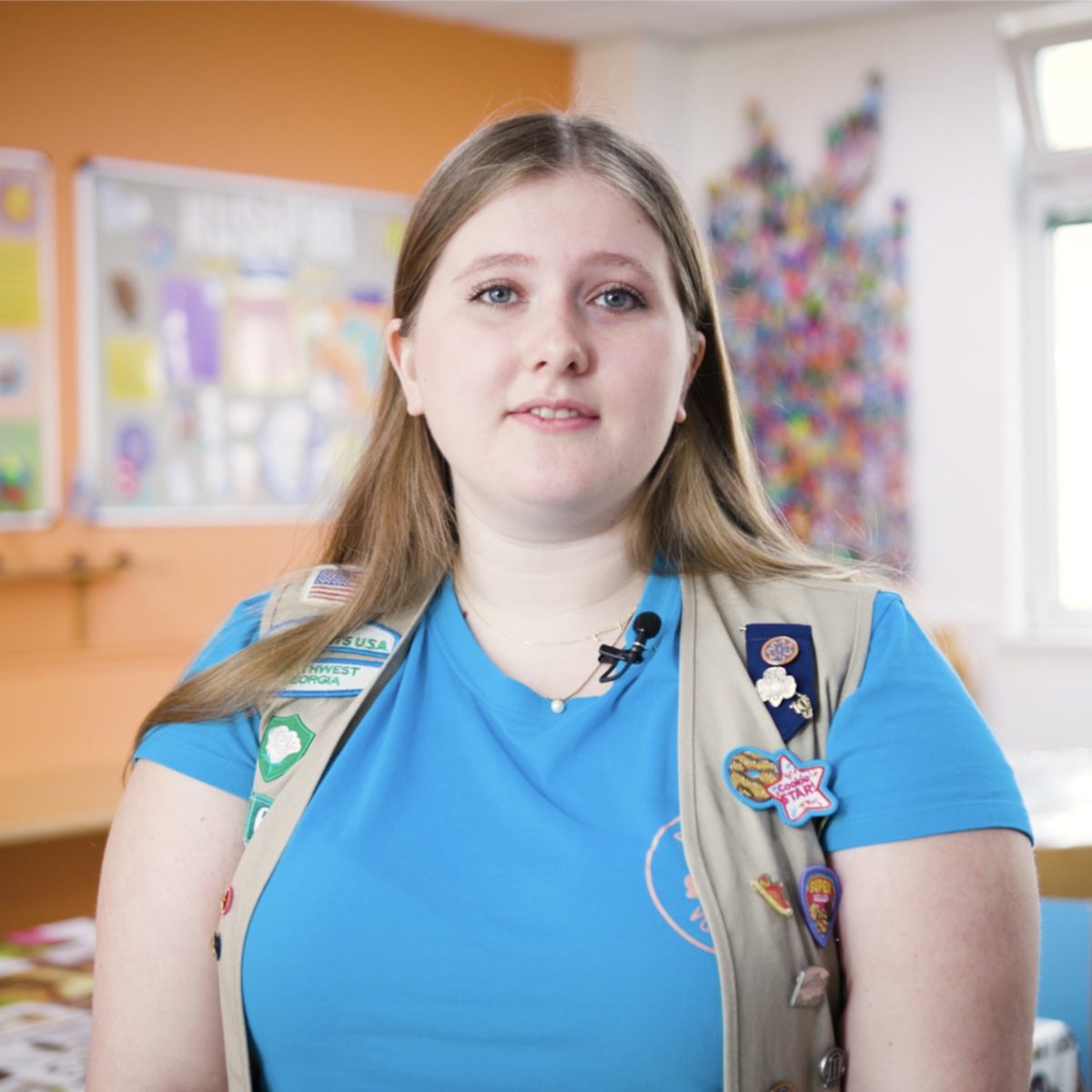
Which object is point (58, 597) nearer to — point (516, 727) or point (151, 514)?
point (151, 514)

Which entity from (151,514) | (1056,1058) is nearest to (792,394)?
(151,514)

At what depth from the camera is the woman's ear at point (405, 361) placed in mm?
1560

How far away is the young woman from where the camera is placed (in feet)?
4.02

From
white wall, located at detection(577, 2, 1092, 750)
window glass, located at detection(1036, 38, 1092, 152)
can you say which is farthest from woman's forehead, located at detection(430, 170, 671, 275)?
window glass, located at detection(1036, 38, 1092, 152)

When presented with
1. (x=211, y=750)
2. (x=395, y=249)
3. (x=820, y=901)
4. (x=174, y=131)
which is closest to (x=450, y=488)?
(x=211, y=750)

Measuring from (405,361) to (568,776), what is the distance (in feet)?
1.63

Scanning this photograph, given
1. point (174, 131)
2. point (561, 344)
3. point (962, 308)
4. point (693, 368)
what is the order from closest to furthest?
point (561, 344) → point (693, 368) → point (174, 131) → point (962, 308)

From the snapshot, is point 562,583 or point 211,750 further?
point 562,583

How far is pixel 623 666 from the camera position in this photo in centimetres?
141

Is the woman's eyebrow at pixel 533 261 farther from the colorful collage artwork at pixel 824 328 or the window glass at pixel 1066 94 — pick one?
the window glass at pixel 1066 94

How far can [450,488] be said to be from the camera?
5.38 feet

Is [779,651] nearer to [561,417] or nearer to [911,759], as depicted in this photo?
[911,759]

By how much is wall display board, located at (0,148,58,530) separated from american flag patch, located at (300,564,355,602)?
132 inches

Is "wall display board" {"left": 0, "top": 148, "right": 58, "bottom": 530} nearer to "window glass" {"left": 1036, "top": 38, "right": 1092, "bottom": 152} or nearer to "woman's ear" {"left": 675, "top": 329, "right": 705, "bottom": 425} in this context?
"window glass" {"left": 1036, "top": 38, "right": 1092, "bottom": 152}
